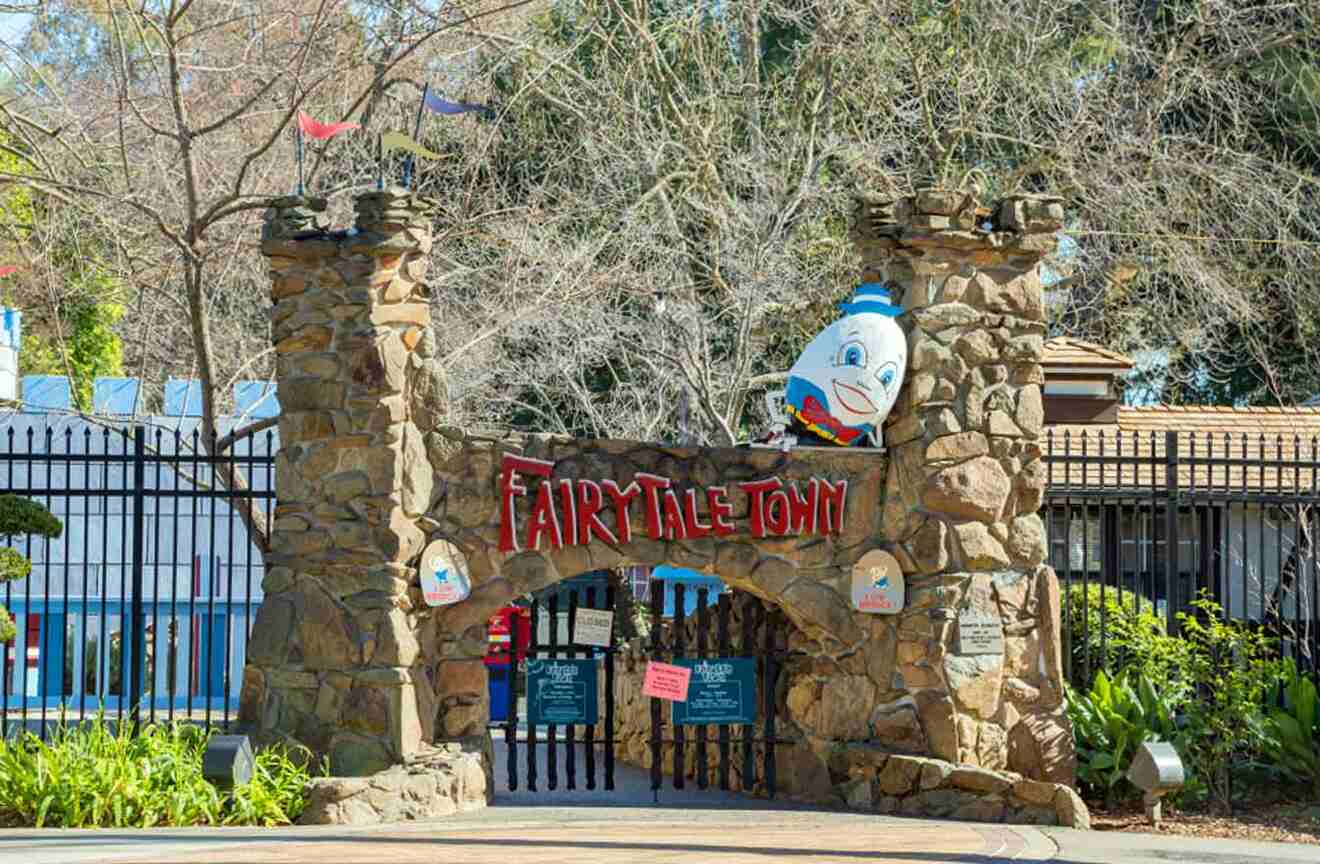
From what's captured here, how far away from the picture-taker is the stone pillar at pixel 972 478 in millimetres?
12766

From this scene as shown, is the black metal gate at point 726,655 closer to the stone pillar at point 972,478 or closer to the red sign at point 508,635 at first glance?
the red sign at point 508,635

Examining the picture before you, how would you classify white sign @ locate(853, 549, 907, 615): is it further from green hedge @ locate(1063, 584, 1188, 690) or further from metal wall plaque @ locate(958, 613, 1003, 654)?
green hedge @ locate(1063, 584, 1188, 690)

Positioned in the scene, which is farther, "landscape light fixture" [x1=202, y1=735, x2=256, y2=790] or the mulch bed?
the mulch bed

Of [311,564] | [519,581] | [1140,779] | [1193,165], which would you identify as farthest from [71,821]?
[1193,165]

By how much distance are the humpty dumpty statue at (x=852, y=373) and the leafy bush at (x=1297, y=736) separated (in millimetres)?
3722

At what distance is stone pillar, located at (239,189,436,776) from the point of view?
12.1 metres

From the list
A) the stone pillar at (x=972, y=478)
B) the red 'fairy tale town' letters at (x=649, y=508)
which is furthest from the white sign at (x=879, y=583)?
the red 'fairy tale town' letters at (x=649, y=508)

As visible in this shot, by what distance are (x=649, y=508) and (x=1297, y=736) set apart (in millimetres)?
5014

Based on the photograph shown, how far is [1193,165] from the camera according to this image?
60.6ft

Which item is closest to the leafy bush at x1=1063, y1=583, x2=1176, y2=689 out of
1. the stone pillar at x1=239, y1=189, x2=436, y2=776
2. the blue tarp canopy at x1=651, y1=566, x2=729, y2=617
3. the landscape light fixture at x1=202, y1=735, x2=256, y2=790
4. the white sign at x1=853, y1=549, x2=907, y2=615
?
the white sign at x1=853, y1=549, x2=907, y2=615

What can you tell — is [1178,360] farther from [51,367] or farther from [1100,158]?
[51,367]

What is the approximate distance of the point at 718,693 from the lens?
13.4 metres

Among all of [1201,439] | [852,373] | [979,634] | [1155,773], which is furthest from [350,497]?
[1201,439]

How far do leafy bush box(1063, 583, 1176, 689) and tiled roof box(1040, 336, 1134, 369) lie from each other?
16.8 ft
